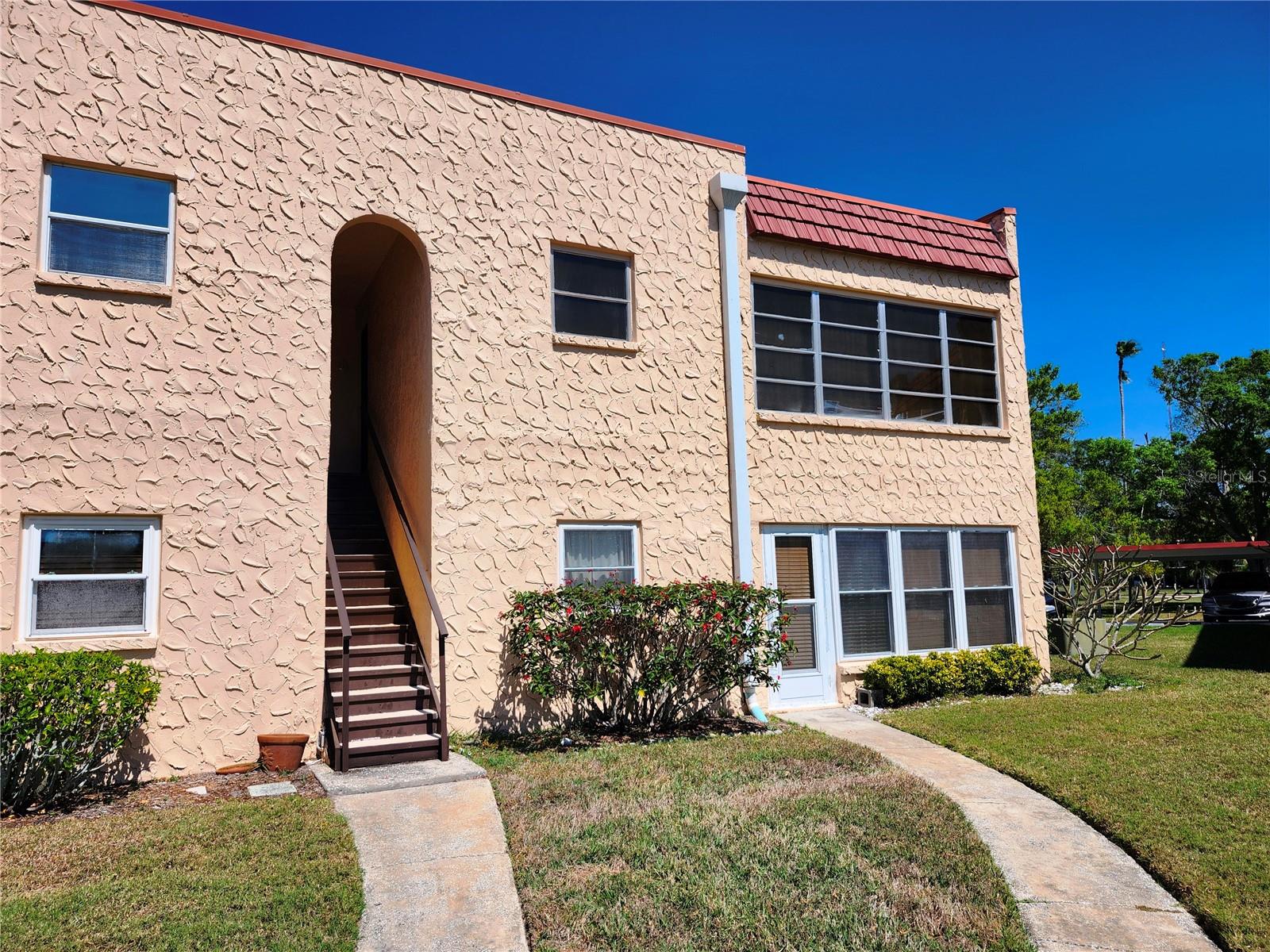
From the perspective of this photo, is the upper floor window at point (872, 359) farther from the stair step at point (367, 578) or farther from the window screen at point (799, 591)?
the stair step at point (367, 578)

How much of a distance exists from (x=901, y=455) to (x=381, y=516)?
7.03m

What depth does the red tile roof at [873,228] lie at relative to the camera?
1174 cm

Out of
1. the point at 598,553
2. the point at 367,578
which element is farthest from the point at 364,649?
the point at 598,553

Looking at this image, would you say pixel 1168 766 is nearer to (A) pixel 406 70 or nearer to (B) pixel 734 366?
(B) pixel 734 366

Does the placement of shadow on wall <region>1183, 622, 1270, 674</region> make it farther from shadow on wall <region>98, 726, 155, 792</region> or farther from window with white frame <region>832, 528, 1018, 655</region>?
shadow on wall <region>98, 726, 155, 792</region>

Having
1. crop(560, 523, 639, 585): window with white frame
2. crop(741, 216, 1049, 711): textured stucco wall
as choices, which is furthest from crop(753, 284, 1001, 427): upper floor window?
crop(560, 523, 639, 585): window with white frame

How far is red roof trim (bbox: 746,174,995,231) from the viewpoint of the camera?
12068 millimetres

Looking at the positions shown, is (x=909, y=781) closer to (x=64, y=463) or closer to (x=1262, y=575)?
(x=64, y=463)

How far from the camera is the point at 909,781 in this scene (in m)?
7.35

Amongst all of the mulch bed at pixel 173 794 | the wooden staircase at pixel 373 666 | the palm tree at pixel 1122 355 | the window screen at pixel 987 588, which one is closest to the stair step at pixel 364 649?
the wooden staircase at pixel 373 666

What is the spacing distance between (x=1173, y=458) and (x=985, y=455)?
37.0m

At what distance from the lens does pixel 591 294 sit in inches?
416

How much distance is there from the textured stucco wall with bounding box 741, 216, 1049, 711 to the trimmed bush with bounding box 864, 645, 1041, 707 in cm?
41

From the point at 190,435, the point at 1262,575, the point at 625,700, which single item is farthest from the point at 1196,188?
the point at 190,435
